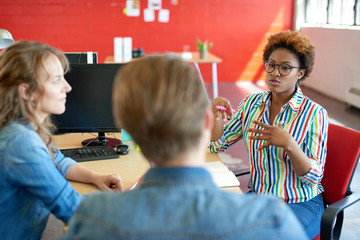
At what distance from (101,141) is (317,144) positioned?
114 cm

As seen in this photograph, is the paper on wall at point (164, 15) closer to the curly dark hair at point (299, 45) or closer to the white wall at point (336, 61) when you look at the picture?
the white wall at point (336, 61)

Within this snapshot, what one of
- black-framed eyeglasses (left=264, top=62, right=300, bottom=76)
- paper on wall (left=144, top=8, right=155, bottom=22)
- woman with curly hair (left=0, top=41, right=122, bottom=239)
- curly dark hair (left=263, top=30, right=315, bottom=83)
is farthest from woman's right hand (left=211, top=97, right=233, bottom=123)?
paper on wall (left=144, top=8, right=155, bottom=22)

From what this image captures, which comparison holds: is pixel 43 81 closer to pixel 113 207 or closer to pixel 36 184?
pixel 36 184

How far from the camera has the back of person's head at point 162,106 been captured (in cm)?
70

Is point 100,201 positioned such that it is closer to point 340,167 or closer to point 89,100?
point 340,167

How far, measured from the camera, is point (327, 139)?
1.84m

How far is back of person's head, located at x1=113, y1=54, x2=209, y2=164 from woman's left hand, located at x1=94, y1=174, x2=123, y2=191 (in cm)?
83

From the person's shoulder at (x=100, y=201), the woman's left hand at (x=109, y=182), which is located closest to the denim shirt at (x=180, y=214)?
the person's shoulder at (x=100, y=201)

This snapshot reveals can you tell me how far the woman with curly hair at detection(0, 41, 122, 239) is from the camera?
117cm

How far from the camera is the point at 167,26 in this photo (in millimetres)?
7629

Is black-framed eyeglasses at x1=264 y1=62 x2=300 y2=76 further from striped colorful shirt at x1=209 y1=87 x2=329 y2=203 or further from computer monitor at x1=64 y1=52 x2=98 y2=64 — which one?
computer monitor at x1=64 y1=52 x2=98 y2=64

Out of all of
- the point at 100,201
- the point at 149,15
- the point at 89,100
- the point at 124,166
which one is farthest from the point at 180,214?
the point at 149,15

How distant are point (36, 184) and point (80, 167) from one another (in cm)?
48

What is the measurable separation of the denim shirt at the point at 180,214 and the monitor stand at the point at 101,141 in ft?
4.73
